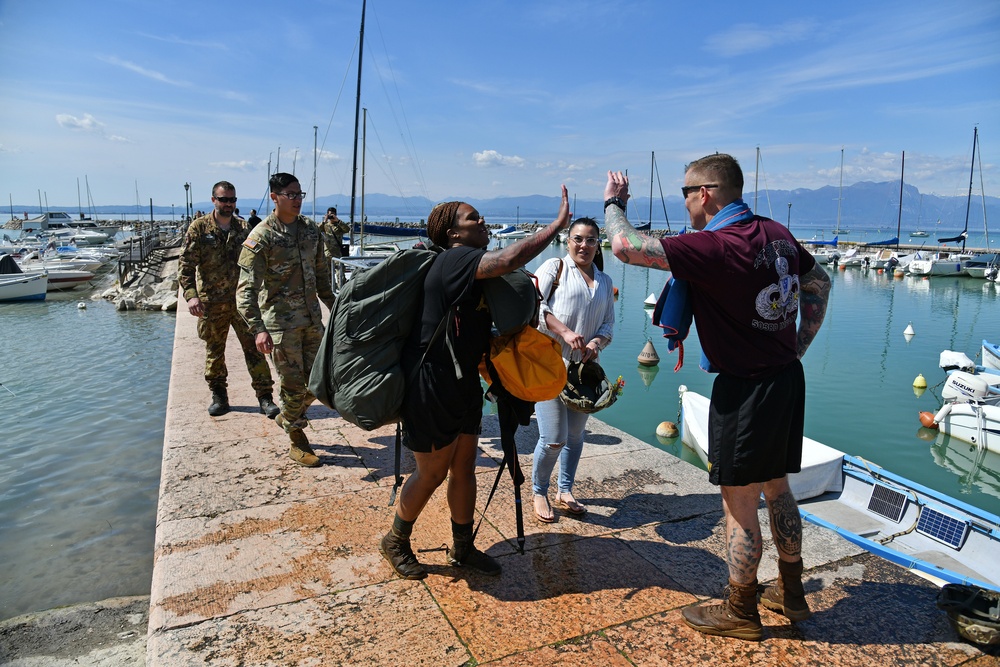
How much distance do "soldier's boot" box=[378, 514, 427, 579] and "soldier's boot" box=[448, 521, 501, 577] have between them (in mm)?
190

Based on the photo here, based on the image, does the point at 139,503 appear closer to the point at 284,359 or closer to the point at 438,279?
the point at 284,359

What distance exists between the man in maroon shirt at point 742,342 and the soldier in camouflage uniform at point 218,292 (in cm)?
451

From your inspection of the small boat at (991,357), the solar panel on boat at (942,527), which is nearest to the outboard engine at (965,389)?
the small boat at (991,357)

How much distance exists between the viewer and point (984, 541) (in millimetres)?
5574

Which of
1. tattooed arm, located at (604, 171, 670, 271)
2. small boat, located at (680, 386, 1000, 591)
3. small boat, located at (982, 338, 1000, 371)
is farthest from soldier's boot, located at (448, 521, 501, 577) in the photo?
small boat, located at (982, 338, 1000, 371)

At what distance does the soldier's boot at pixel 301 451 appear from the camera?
186 inches

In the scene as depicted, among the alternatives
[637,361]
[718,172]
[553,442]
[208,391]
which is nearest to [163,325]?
[208,391]

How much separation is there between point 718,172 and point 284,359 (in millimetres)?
3533

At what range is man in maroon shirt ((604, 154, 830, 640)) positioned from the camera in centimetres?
245

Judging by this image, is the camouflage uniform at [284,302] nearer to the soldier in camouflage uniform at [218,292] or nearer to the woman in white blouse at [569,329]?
the soldier in camouflage uniform at [218,292]

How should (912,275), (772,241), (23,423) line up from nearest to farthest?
(772,241) < (23,423) < (912,275)

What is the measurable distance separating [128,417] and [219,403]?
3166mm

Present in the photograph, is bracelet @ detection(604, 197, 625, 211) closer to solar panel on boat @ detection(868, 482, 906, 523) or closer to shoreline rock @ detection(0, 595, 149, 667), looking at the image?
shoreline rock @ detection(0, 595, 149, 667)

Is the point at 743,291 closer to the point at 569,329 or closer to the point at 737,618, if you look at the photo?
the point at 737,618
